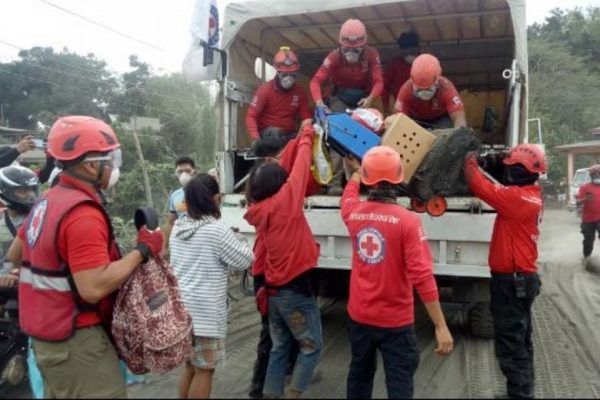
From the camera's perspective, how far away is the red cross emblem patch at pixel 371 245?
3150 millimetres

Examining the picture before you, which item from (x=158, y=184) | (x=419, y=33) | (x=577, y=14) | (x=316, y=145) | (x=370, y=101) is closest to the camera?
(x=316, y=145)

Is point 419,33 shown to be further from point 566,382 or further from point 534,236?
point 566,382

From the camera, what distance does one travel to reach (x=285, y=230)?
12.1ft

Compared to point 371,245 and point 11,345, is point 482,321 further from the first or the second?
point 11,345

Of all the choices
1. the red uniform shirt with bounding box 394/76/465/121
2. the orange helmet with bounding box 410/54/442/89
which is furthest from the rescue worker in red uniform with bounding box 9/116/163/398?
the red uniform shirt with bounding box 394/76/465/121

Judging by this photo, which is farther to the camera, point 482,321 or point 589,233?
point 589,233

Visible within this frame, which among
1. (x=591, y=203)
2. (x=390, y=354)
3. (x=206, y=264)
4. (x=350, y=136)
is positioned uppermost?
(x=350, y=136)

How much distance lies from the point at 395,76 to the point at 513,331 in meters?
4.09

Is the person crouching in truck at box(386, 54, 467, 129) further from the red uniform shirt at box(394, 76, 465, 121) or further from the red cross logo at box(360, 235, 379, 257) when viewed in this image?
the red cross logo at box(360, 235, 379, 257)

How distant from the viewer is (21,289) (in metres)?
2.43

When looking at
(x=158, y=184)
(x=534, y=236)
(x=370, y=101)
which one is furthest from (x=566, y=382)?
(x=158, y=184)

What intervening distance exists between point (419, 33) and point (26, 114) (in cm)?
2965

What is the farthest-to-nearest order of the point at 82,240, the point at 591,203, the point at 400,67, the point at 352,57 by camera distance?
the point at 591,203 < the point at 400,67 < the point at 352,57 < the point at 82,240

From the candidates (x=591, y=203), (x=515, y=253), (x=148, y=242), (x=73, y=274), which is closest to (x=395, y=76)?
(x=515, y=253)
